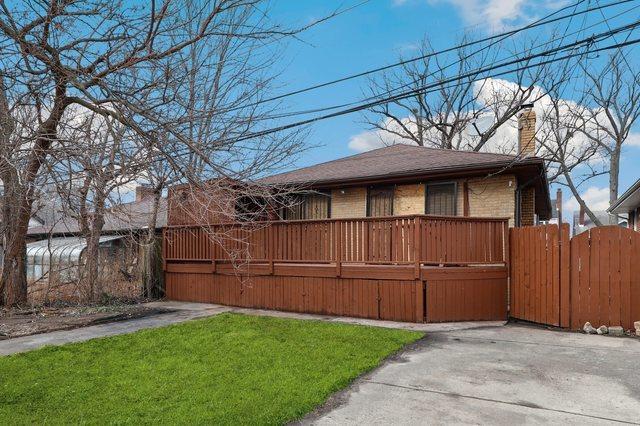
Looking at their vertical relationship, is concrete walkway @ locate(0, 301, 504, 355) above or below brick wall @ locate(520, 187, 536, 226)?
below

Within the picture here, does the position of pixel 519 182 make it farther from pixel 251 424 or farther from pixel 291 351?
pixel 251 424

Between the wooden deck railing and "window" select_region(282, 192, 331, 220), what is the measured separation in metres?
2.96

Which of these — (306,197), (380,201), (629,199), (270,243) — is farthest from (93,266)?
(629,199)

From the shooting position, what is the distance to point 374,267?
31.3 feet

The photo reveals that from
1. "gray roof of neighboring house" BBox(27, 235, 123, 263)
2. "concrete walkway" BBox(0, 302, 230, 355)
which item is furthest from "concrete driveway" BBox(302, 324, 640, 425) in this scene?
"gray roof of neighboring house" BBox(27, 235, 123, 263)

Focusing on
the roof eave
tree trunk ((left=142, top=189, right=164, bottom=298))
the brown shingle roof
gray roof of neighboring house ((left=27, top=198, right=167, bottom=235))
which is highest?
the brown shingle roof

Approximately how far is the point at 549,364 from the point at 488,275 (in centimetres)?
331

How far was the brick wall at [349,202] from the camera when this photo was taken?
43.5 ft

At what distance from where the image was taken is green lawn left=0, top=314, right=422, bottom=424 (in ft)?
14.1

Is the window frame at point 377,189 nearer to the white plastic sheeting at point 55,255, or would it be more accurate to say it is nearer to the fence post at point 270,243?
the fence post at point 270,243

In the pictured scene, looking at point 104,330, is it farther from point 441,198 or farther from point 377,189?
point 441,198

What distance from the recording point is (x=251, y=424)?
3.96 meters

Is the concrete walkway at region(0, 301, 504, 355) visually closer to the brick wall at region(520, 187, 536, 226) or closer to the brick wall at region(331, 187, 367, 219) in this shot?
the brick wall at region(520, 187, 536, 226)

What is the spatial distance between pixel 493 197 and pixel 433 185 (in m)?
1.47
